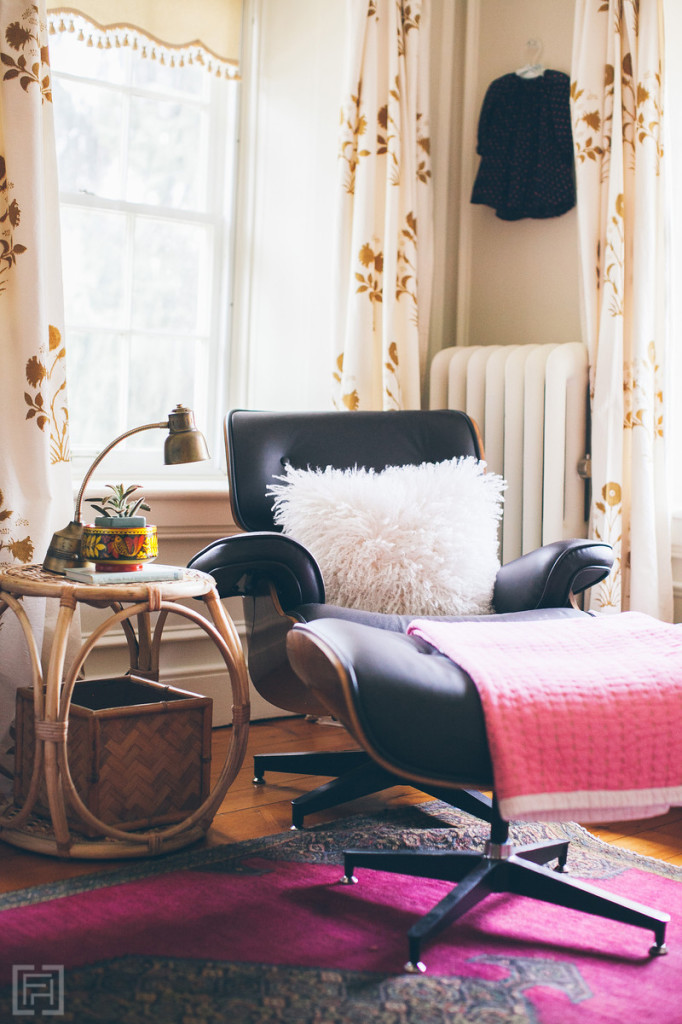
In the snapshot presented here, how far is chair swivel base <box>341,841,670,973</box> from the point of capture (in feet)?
4.59

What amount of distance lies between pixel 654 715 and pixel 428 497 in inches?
32.5

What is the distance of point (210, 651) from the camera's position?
103 inches

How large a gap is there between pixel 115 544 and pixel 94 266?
4.25 ft

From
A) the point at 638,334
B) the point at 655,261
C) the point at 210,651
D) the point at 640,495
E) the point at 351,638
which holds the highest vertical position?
the point at 655,261

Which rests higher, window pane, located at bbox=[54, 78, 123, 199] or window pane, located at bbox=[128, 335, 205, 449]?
window pane, located at bbox=[54, 78, 123, 199]

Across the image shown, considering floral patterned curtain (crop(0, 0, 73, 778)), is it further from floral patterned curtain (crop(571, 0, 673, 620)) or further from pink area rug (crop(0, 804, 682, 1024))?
floral patterned curtain (crop(571, 0, 673, 620))

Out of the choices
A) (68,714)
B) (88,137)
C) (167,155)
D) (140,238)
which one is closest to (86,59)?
(88,137)

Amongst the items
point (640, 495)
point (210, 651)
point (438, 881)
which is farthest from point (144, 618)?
point (640, 495)

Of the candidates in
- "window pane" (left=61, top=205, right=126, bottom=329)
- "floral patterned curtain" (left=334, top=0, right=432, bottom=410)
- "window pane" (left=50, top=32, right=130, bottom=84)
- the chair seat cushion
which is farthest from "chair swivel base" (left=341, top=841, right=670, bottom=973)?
"window pane" (left=50, top=32, right=130, bottom=84)

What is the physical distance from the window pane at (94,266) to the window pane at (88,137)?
81mm

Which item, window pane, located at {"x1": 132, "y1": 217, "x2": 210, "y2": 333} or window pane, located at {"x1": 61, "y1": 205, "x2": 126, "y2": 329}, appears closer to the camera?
window pane, located at {"x1": 61, "y1": 205, "x2": 126, "y2": 329}

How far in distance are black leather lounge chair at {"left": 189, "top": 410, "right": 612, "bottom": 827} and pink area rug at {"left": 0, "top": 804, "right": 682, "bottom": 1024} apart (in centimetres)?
23

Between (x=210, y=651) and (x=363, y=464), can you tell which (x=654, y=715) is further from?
(x=210, y=651)

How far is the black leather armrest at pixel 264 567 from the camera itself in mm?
1826
